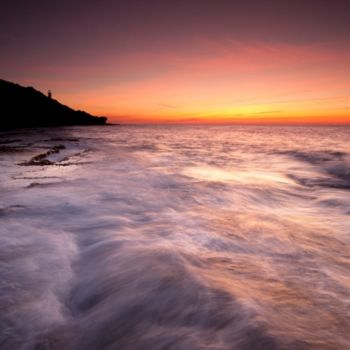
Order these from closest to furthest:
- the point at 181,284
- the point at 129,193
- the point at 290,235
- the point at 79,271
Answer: the point at 181,284 → the point at 79,271 → the point at 290,235 → the point at 129,193

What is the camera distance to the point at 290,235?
439cm

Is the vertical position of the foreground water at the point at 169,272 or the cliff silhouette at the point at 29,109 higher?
the cliff silhouette at the point at 29,109

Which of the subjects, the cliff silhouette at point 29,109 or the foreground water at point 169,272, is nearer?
the foreground water at point 169,272

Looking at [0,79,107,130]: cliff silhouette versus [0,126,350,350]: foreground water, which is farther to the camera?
[0,79,107,130]: cliff silhouette

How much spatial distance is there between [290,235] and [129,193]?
3759mm

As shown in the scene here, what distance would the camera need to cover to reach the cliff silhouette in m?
65.1

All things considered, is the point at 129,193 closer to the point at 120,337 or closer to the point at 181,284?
the point at 181,284

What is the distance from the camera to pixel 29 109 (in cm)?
7625

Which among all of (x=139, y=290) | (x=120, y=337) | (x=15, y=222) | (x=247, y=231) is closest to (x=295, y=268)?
(x=247, y=231)

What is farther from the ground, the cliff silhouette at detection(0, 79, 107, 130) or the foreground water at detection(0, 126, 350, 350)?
the cliff silhouette at detection(0, 79, 107, 130)

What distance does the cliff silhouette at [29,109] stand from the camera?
65.1 m

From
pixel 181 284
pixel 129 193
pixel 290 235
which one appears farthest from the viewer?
pixel 129 193

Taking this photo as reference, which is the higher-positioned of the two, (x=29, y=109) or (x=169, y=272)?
(x=29, y=109)

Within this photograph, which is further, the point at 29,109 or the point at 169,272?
the point at 29,109
